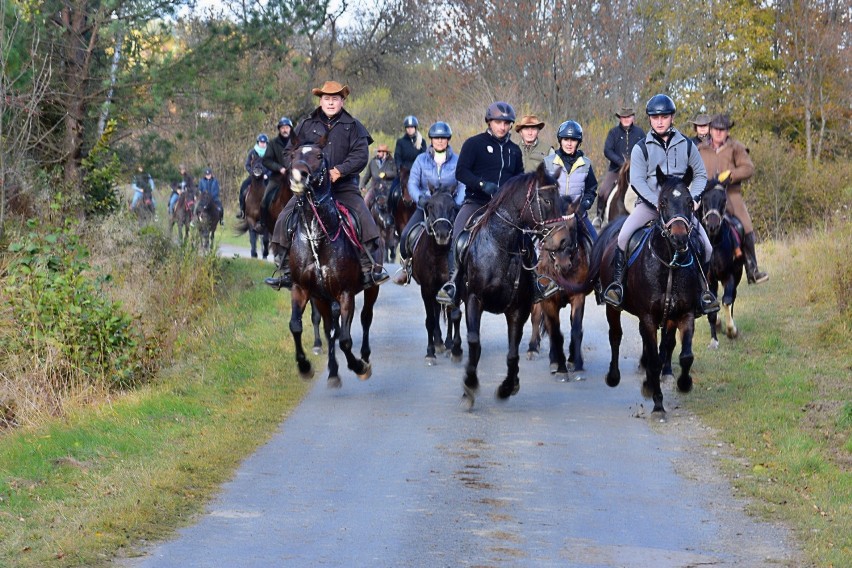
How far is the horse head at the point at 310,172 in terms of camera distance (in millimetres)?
11453

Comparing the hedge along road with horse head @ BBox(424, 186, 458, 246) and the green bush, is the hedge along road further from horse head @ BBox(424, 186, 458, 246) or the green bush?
the green bush

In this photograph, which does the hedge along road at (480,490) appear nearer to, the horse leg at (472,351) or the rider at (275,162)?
the horse leg at (472,351)

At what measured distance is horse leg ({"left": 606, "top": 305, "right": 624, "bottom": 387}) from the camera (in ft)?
40.6

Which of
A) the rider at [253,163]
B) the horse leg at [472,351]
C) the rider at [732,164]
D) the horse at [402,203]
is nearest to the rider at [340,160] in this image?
the horse leg at [472,351]

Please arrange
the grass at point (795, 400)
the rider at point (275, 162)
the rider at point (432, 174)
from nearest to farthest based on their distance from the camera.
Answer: the grass at point (795, 400)
the rider at point (432, 174)
the rider at point (275, 162)

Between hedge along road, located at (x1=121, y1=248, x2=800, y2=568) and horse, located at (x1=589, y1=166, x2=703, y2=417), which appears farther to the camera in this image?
horse, located at (x1=589, y1=166, x2=703, y2=417)

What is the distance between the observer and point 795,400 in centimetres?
1166

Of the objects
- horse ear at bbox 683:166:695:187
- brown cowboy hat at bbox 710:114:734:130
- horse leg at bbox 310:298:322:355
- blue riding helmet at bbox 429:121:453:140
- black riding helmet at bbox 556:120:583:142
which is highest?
brown cowboy hat at bbox 710:114:734:130

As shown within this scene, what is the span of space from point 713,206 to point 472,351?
4450 mm

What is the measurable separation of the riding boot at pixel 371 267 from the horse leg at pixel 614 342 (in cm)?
238

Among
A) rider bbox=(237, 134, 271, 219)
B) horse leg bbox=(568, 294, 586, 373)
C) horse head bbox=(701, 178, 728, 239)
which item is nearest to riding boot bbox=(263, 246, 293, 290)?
horse leg bbox=(568, 294, 586, 373)

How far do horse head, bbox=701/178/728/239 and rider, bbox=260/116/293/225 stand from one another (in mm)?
6904

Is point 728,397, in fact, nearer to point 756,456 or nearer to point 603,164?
point 756,456

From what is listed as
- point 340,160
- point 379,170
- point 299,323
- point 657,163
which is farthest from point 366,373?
point 379,170
